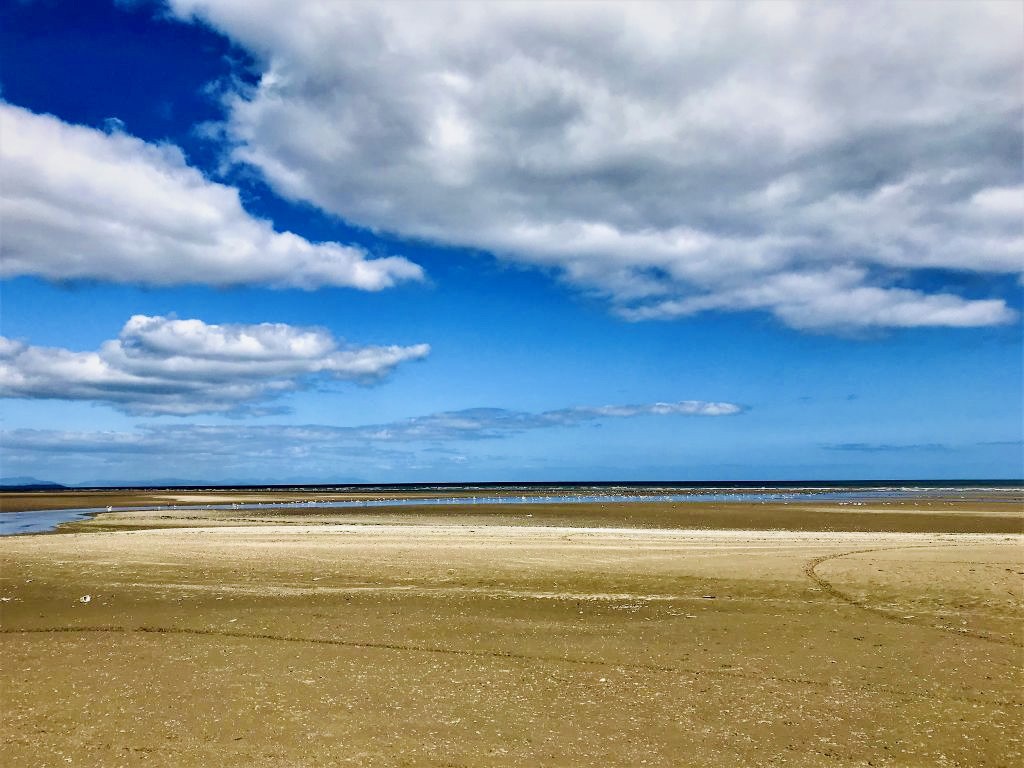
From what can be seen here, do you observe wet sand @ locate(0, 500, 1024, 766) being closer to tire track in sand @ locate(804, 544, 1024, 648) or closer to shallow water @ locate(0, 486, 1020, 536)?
tire track in sand @ locate(804, 544, 1024, 648)

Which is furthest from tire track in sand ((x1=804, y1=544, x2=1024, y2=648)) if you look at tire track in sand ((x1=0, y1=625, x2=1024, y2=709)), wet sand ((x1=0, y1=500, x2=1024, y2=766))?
tire track in sand ((x1=0, y1=625, x2=1024, y2=709))

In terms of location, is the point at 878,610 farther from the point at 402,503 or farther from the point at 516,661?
the point at 402,503

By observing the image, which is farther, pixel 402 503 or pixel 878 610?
pixel 402 503

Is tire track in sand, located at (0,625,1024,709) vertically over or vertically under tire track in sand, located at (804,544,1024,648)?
under

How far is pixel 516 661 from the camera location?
12336mm

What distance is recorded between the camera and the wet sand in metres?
8.75

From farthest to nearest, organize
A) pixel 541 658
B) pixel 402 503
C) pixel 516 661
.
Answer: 1. pixel 402 503
2. pixel 541 658
3. pixel 516 661

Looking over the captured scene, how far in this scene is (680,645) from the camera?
43.6ft

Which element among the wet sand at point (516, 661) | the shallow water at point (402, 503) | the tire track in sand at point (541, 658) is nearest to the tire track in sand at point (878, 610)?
the wet sand at point (516, 661)

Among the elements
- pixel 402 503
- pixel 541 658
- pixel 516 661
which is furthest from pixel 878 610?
pixel 402 503

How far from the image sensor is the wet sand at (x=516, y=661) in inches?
344

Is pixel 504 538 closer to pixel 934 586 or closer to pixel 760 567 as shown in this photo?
pixel 760 567

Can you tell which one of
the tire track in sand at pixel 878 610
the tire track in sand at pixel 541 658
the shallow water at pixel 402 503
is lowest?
the shallow water at pixel 402 503

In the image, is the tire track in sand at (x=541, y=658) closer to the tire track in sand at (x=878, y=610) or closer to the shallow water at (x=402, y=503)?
the tire track in sand at (x=878, y=610)
